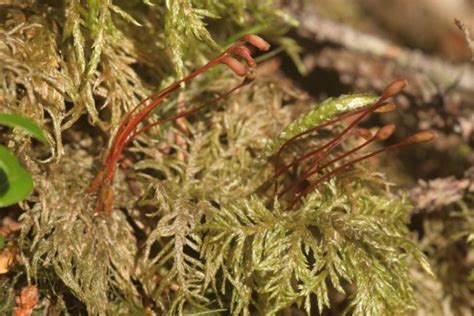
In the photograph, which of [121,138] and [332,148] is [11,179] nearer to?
[121,138]

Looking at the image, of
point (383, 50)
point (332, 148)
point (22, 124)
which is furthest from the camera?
point (383, 50)

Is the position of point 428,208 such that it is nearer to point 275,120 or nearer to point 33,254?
point 275,120

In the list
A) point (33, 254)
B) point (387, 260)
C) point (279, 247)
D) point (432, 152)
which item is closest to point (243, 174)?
point (279, 247)

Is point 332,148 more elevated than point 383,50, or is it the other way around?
point 332,148

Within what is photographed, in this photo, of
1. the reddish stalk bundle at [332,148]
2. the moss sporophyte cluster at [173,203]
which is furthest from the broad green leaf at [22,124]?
the reddish stalk bundle at [332,148]

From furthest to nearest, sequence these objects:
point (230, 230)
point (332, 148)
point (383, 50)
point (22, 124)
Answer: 1. point (383, 50)
2. point (332, 148)
3. point (230, 230)
4. point (22, 124)

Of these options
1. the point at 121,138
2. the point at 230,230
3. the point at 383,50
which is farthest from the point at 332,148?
the point at 383,50

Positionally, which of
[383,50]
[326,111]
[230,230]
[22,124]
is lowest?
[383,50]
